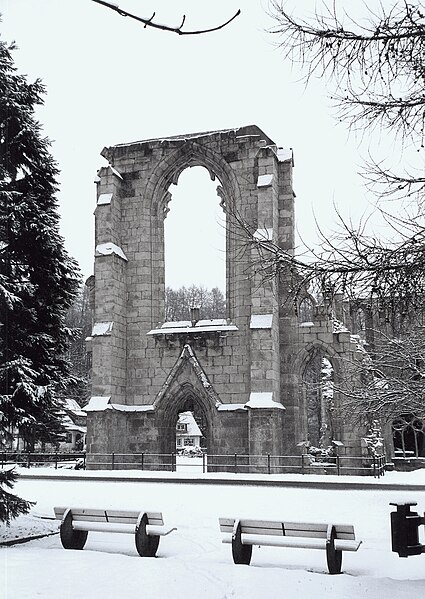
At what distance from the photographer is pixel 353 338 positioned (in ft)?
83.7

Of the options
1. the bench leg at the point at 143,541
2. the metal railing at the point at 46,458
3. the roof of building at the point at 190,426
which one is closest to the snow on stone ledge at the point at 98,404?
the metal railing at the point at 46,458

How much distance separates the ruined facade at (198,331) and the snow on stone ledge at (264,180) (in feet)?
0.12

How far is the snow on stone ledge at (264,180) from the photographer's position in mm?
24781

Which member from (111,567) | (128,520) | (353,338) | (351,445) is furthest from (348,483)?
(111,567)

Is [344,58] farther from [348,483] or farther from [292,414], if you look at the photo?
[292,414]

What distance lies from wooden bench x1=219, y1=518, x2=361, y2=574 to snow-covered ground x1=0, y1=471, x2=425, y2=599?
0.70ft

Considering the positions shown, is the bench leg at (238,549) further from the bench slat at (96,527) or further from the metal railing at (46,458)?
the metal railing at (46,458)

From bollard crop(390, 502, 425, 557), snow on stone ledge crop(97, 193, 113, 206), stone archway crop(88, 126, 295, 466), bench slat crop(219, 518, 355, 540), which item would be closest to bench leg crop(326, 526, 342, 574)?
bench slat crop(219, 518, 355, 540)

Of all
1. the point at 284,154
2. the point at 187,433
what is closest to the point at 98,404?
the point at 284,154

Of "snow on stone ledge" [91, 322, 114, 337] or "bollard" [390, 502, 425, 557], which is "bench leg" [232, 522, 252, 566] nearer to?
"bollard" [390, 502, 425, 557]

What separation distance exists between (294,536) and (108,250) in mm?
18557

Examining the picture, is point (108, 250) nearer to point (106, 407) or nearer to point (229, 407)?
point (106, 407)

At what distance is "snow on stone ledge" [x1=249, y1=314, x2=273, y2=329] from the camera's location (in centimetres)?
2384

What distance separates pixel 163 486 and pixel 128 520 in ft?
30.6
